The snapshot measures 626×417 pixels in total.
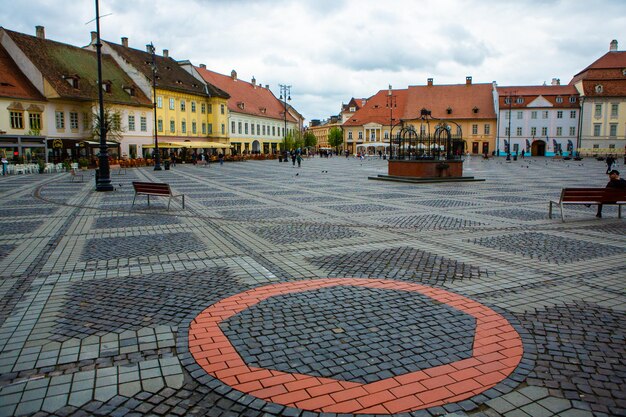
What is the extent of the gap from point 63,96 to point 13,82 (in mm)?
4187

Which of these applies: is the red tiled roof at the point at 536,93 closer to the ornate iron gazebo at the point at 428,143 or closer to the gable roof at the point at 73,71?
the ornate iron gazebo at the point at 428,143

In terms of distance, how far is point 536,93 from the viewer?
86.9 metres

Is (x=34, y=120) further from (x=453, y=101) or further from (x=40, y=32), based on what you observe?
(x=453, y=101)

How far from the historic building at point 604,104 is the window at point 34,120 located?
7425cm

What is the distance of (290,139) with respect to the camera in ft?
301

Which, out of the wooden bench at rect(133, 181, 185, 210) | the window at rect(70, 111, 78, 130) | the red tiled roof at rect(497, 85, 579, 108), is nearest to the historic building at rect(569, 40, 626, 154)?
the red tiled roof at rect(497, 85, 579, 108)

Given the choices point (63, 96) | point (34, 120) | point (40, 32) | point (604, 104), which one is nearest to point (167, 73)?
point (40, 32)

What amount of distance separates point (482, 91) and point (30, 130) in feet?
250

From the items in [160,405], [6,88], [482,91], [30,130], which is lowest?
[160,405]

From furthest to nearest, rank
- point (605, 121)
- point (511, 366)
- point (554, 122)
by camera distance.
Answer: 1. point (554, 122)
2. point (605, 121)
3. point (511, 366)

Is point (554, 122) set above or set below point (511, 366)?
above

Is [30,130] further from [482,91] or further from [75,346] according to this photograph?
[482,91]

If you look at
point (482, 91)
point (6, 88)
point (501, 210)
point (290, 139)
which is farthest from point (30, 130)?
point (482, 91)

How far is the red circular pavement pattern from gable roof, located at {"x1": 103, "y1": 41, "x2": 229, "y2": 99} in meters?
60.6
